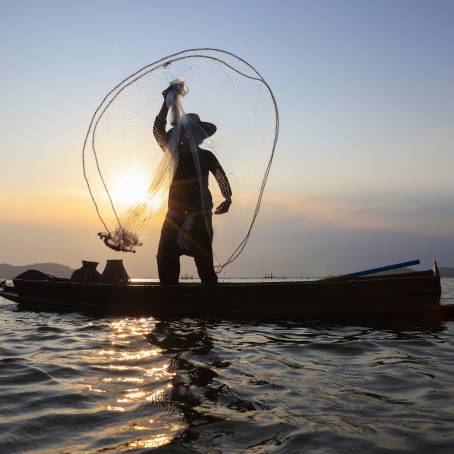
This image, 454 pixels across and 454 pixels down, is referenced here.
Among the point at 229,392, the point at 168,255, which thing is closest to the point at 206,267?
the point at 168,255

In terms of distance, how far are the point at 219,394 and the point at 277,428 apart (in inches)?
38.7

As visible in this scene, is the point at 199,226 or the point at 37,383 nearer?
the point at 37,383

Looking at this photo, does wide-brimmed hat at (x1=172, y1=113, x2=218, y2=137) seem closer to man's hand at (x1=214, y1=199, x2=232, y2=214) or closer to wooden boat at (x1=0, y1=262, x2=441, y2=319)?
man's hand at (x1=214, y1=199, x2=232, y2=214)

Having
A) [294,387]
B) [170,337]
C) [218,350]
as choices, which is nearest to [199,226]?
[170,337]

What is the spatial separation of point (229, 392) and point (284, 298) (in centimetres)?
565

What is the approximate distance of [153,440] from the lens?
320 centimetres

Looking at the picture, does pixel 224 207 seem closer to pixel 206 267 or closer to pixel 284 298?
pixel 206 267

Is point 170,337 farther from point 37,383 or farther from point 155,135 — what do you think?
point 155,135

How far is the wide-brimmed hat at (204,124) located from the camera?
33.0 feet

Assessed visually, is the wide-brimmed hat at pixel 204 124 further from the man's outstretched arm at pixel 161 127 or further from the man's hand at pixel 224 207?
the man's hand at pixel 224 207

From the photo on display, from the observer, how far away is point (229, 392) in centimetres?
435

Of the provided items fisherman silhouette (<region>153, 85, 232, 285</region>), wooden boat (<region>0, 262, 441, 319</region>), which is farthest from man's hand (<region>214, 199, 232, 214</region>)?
wooden boat (<region>0, 262, 441, 319</region>)

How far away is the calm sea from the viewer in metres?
3.20

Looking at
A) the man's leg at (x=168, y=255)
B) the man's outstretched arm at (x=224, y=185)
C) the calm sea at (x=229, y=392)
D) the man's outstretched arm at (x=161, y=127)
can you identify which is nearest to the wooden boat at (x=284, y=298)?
the man's leg at (x=168, y=255)
